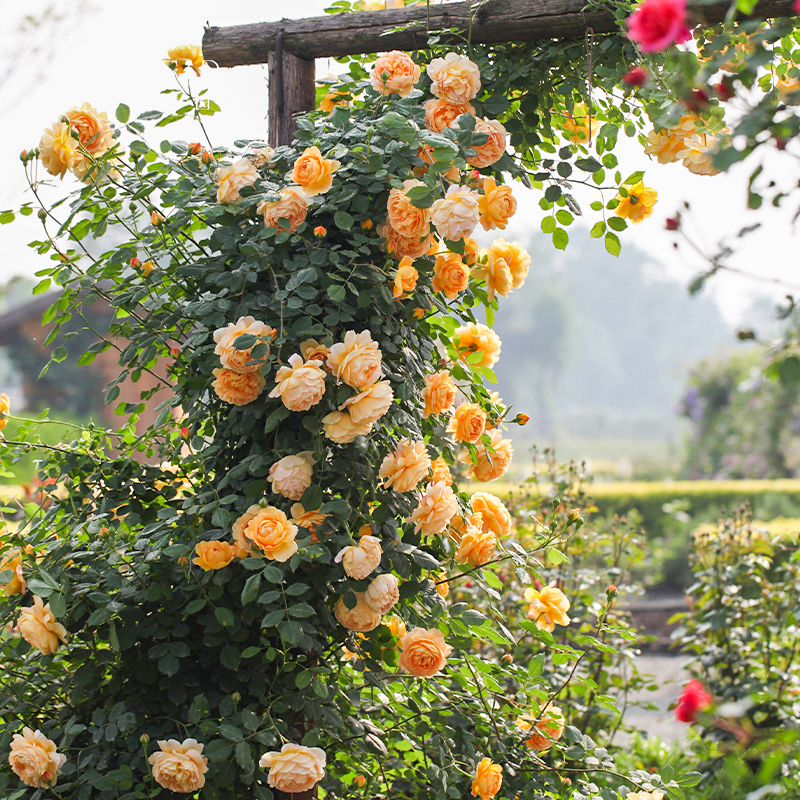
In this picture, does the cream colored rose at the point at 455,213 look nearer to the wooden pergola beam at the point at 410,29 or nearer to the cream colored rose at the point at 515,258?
the cream colored rose at the point at 515,258

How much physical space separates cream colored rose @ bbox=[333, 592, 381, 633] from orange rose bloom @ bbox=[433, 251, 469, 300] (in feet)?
1.96

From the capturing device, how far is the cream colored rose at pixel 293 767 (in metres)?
1.15

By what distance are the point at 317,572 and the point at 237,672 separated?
0.82 ft

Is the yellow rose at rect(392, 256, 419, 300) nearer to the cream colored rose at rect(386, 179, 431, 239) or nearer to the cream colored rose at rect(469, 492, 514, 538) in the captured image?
the cream colored rose at rect(386, 179, 431, 239)

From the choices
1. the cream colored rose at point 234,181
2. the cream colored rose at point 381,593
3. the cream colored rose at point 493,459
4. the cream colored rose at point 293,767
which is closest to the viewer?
the cream colored rose at point 293,767

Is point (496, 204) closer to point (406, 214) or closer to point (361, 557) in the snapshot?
point (406, 214)

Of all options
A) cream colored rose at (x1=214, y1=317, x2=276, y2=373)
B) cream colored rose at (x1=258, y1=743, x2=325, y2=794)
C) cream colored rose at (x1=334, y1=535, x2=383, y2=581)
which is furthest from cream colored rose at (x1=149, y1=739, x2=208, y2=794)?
cream colored rose at (x1=214, y1=317, x2=276, y2=373)

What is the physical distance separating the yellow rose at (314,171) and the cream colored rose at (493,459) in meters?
0.61

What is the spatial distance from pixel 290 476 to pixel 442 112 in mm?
771

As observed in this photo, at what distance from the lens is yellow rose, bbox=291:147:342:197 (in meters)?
1.32

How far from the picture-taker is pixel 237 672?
1.35 metres

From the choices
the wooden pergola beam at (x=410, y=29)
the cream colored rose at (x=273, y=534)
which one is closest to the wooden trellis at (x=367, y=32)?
the wooden pergola beam at (x=410, y=29)

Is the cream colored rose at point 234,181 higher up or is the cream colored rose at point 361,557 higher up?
the cream colored rose at point 234,181

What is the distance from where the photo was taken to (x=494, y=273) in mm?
1543
